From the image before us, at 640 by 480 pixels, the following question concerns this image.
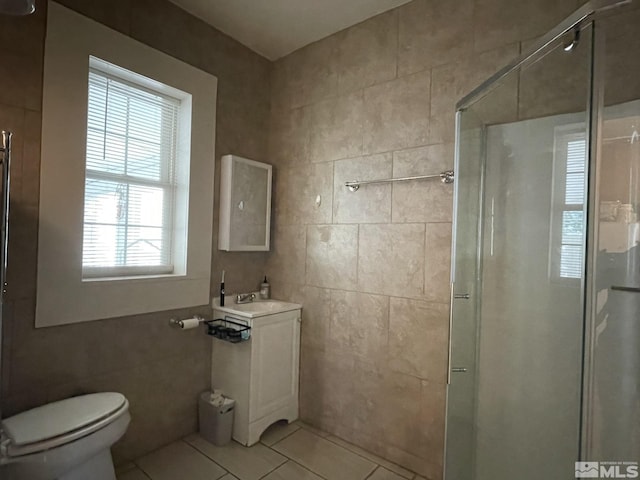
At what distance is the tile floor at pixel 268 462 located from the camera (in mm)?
1867

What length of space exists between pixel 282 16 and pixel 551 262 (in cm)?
222

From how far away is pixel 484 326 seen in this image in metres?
1.74

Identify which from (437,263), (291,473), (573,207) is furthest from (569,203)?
(291,473)

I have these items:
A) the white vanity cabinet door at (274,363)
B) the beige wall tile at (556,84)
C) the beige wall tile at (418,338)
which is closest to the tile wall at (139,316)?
the white vanity cabinet door at (274,363)

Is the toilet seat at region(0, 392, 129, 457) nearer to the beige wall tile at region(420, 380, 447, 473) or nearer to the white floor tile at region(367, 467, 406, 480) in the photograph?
the white floor tile at region(367, 467, 406, 480)

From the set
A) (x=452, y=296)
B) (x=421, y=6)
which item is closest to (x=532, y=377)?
(x=452, y=296)

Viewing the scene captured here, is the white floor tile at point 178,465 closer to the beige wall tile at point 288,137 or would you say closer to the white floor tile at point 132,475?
the white floor tile at point 132,475

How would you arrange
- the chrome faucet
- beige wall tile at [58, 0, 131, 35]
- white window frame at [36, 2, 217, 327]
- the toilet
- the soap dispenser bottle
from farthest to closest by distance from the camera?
the soap dispenser bottle → the chrome faucet → beige wall tile at [58, 0, 131, 35] → white window frame at [36, 2, 217, 327] → the toilet

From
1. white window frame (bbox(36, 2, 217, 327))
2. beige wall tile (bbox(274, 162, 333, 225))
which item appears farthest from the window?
white window frame (bbox(36, 2, 217, 327))

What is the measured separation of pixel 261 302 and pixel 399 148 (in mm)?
1565

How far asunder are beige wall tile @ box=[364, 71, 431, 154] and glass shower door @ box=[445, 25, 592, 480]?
32 cm

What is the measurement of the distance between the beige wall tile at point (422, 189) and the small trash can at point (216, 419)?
5.48 feet

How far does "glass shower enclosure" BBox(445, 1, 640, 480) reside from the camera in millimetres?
1267

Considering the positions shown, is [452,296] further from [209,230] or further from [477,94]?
[209,230]
